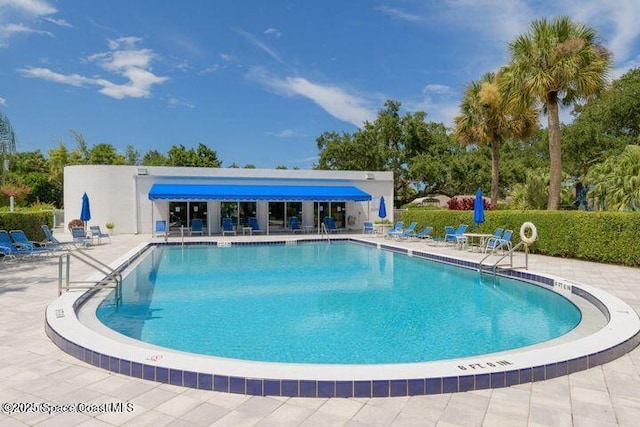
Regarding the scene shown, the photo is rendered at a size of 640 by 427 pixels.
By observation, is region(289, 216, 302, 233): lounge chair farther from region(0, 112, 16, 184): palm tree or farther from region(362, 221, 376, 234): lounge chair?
region(0, 112, 16, 184): palm tree

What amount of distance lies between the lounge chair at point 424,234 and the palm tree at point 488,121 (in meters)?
5.68

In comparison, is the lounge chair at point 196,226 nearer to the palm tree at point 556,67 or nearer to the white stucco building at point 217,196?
the white stucco building at point 217,196

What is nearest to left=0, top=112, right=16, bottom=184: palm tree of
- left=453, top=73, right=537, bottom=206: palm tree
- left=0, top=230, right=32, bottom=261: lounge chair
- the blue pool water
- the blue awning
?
left=0, top=230, right=32, bottom=261: lounge chair

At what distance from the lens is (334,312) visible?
10383 millimetres

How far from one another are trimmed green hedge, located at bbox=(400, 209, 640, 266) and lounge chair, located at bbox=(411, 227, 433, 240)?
4119mm

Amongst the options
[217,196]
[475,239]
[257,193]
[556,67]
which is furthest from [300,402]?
[257,193]

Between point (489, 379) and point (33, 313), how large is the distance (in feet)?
28.5

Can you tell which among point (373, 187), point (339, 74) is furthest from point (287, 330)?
point (339, 74)

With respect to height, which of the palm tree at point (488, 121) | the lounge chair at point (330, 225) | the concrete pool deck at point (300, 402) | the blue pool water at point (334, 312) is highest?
the palm tree at point (488, 121)

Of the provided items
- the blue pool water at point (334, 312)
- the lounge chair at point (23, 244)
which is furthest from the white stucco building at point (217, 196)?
the blue pool water at point (334, 312)

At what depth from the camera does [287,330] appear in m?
8.88

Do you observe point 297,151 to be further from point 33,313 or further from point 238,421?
point 238,421

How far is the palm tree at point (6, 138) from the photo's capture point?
17359 millimetres

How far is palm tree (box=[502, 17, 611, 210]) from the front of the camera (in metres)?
19.8
